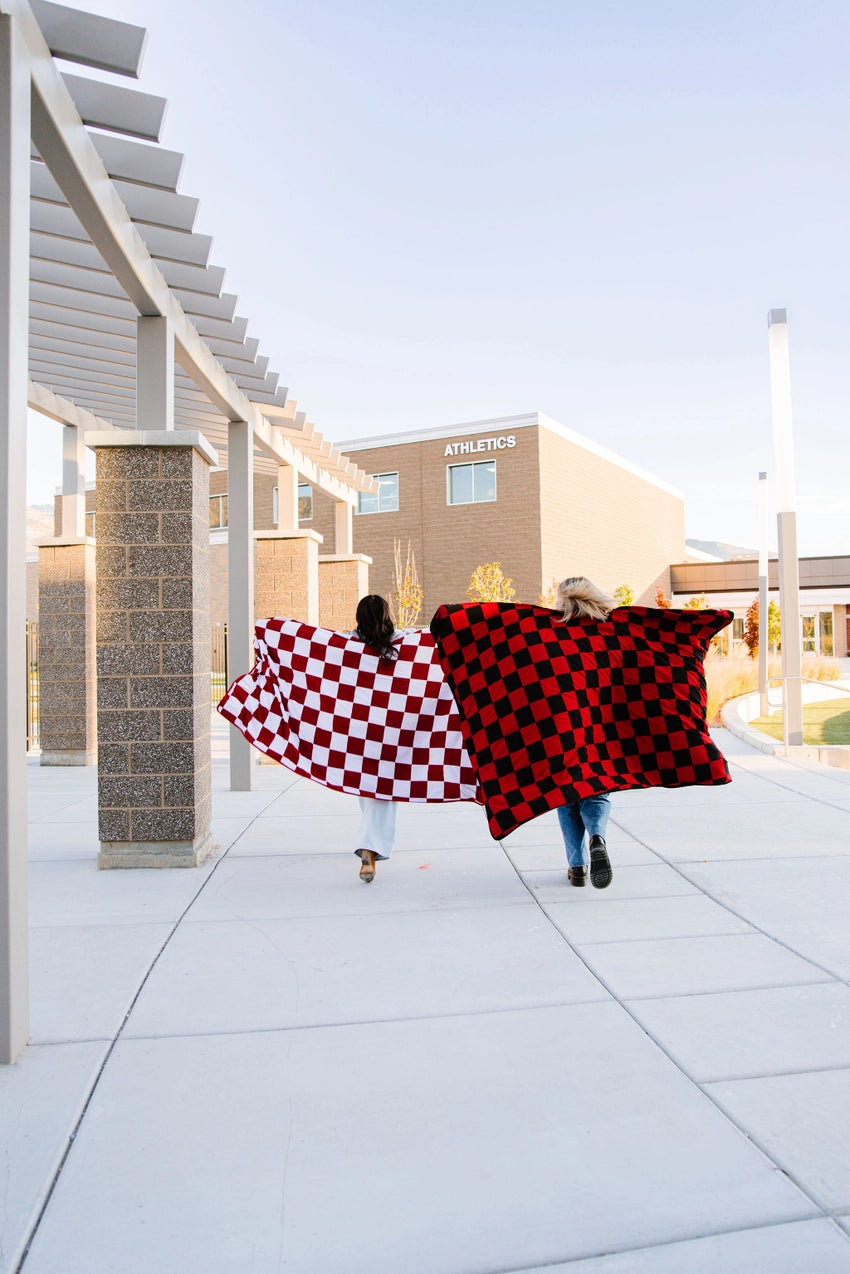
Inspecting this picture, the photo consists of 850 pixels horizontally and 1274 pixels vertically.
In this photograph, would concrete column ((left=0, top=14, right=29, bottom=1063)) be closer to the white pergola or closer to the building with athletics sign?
the white pergola

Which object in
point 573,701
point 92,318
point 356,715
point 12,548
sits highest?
point 92,318

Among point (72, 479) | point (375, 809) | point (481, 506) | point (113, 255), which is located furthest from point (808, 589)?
point (113, 255)

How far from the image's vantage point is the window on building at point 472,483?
31.9m

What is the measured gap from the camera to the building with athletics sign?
31109 mm

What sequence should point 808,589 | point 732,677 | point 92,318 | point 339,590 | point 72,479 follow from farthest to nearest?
point 808,589 → point 732,677 → point 339,590 → point 72,479 → point 92,318

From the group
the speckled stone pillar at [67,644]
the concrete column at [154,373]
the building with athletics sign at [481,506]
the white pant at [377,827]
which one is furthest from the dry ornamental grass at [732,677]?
the concrete column at [154,373]

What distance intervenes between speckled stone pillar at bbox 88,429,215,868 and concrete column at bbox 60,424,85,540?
553 centimetres

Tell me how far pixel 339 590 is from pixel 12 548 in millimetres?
9934

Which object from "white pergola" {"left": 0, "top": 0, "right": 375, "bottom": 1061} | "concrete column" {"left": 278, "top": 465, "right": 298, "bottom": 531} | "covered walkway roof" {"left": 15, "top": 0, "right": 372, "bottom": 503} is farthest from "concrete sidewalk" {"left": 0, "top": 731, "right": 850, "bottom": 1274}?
"concrete column" {"left": 278, "top": 465, "right": 298, "bottom": 531}

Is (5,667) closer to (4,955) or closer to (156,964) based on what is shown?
(4,955)

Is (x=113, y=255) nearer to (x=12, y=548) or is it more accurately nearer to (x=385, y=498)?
(x=12, y=548)

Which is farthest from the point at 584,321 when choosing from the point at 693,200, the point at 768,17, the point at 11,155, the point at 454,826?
the point at 11,155

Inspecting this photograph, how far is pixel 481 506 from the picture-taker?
31.8m

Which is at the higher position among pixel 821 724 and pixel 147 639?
pixel 147 639
